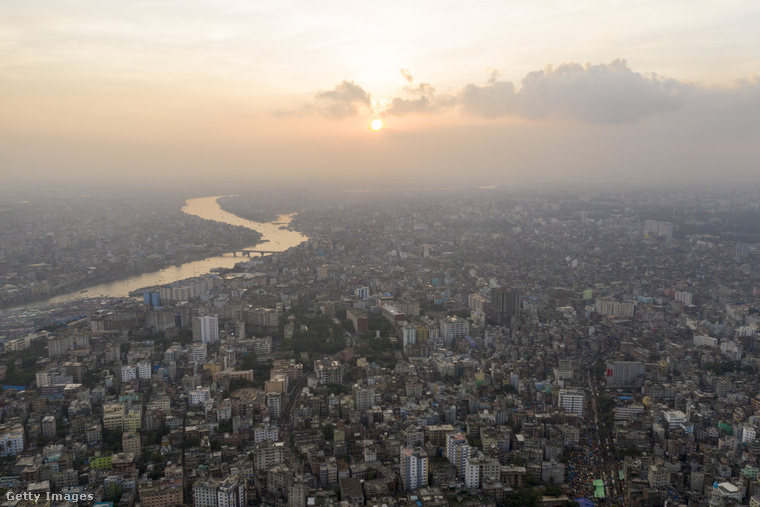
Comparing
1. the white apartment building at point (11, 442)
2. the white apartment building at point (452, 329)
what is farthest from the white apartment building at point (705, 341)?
the white apartment building at point (11, 442)

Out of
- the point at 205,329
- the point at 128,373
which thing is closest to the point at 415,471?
the point at 128,373

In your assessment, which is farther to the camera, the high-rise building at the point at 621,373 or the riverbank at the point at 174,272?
the riverbank at the point at 174,272

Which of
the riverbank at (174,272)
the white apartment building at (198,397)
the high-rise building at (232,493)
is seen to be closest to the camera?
the high-rise building at (232,493)

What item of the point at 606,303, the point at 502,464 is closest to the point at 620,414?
the point at 502,464

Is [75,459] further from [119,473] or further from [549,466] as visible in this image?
[549,466]

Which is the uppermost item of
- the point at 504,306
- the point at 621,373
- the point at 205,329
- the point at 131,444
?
the point at 504,306

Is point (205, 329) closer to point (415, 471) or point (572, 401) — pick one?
point (415, 471)

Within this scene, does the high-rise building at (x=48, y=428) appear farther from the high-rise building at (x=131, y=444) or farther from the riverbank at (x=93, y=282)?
the riverbank at (x=93, y=282)

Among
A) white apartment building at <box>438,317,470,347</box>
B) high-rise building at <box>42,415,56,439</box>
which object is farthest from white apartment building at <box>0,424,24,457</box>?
white apartment building at <box>438,317,470,347</box>
